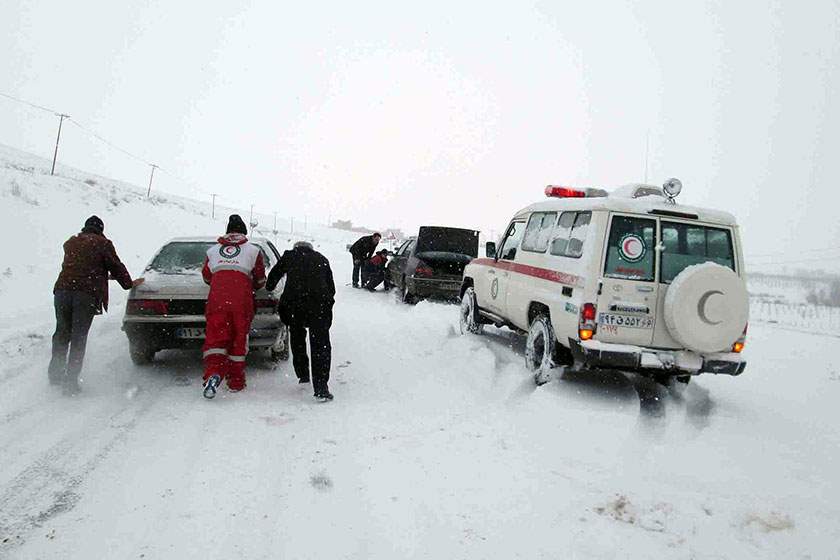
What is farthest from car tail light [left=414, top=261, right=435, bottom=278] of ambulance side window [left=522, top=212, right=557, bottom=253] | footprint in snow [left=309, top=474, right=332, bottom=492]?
footprint in snow [left=309, top=474, right=332, bottom=492]

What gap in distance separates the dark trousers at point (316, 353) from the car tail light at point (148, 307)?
54.8 inches

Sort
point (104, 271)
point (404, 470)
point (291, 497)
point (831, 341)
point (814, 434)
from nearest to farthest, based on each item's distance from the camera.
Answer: point (291, 497) → point (404, 470) → point (814, 434) → point (104, 271) → point (831, 341)

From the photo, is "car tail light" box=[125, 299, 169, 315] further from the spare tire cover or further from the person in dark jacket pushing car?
the person in dark jacket pushing car

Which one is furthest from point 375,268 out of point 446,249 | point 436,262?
point 436,262

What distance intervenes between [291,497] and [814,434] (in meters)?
5.01

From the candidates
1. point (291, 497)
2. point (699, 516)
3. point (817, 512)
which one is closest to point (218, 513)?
point (291, 497)

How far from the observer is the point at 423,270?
39.3 feet

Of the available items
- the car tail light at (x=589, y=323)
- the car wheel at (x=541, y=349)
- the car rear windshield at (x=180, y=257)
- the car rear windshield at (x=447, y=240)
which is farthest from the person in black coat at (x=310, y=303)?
the car rear windshield at (x=447, y=240)

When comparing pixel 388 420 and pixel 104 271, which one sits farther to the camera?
pixel 104 271

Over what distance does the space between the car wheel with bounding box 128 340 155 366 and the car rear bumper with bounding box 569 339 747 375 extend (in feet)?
15.2

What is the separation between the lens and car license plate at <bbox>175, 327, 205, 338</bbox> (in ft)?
18.2

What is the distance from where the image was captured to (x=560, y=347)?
580cm

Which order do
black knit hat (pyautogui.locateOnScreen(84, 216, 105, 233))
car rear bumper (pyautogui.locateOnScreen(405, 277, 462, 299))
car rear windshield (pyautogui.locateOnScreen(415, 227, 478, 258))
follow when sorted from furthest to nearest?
car rear windshield (pyautogui.locateOnScreen(415, 227, 478, 258))
car rear bumper (pyautogui.locateOnScreen(405, 277, 462, 299))
black knit hat (pyautogui.locateOnScreen(84, 216, 105, 233))

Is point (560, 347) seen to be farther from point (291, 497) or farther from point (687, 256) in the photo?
point (291, 497)
